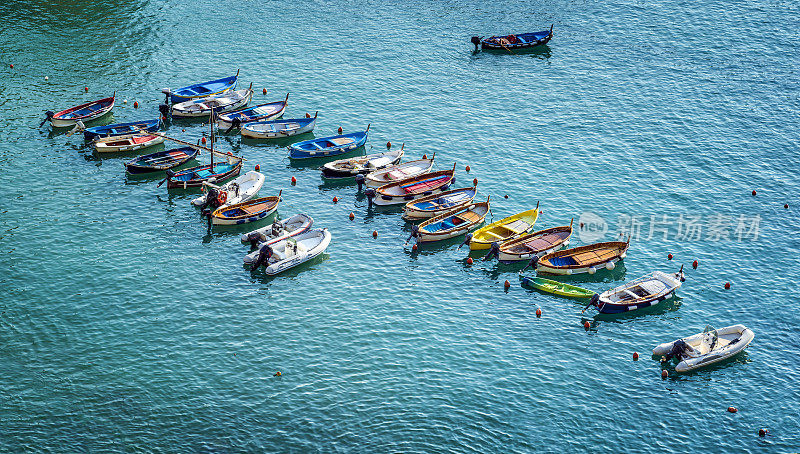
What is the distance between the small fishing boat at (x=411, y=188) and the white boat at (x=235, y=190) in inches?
474

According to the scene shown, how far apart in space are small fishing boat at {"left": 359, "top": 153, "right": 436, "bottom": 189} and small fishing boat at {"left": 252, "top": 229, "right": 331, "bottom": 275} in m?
11.4

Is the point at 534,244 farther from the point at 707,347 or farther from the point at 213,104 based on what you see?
the point at 213,104

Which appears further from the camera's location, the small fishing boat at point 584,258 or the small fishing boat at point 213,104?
the small fishing boat at point 213,104

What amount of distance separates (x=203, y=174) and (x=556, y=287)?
130 feet

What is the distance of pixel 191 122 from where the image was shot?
109375mm

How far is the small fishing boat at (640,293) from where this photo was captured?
7700 centimetres

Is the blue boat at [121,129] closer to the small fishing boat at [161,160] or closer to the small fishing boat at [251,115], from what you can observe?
the small fishing boat at [161,160]

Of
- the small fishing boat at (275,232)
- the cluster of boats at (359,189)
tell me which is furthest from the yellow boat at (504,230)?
the small fishing boat at (275,232)

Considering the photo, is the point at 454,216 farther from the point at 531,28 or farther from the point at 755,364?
the point at 531,28

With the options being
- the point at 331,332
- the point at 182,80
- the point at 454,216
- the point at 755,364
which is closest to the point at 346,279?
the point at 331,332

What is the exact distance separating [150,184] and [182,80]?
2733 centimetres

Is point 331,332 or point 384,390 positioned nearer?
point 384,390

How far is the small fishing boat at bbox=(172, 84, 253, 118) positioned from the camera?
109 m

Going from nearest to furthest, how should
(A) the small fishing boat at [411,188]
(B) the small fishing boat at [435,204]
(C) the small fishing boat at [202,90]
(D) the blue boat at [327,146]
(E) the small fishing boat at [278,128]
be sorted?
(B) the small fishing boat at [435,204] → (A) the small fishing boat at [411,188] → (D) the blue boat at [327,146] → (E) the small fishing boat at [278,128] → (C) the small fishing boat at [202,90]
